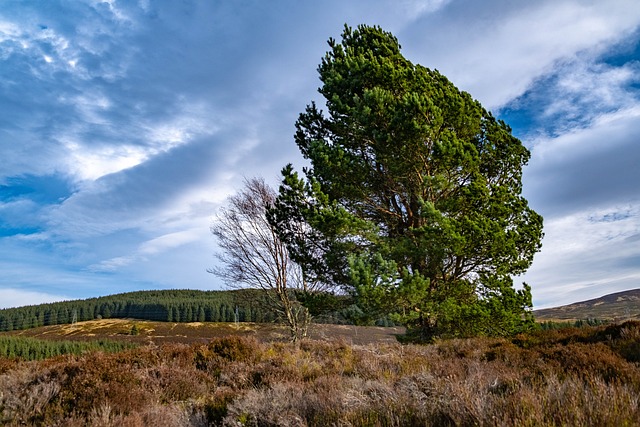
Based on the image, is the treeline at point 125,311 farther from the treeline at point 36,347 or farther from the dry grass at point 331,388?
the dry grass at point 331,388

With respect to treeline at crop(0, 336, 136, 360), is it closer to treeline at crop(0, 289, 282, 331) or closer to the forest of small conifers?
the forest of small conifers

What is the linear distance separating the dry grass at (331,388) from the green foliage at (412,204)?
2467 mm

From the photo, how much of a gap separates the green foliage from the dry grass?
8.09ft

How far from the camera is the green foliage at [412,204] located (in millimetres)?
11758

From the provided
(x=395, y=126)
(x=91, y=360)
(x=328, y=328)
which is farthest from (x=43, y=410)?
(x=328, y=328)

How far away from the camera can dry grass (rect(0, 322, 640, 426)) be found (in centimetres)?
313

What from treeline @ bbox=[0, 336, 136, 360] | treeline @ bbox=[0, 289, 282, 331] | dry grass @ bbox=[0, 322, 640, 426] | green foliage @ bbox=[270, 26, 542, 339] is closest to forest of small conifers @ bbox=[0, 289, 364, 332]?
treeline @ bbox=[0, 289, 282, 331]

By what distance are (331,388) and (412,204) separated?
10420mm

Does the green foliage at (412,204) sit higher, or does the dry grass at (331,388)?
the green foliage at (412,204)

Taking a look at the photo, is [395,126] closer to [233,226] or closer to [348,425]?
[348,425]

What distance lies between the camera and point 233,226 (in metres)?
20.5

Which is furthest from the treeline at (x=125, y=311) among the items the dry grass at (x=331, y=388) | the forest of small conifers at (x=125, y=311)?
the dry grass at (x=331, y=388)

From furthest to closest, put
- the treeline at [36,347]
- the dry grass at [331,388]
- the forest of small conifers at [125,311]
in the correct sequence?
the forest of small conifers at [125,311]
the treeline at [36,347]
the dry grass at [331,388]

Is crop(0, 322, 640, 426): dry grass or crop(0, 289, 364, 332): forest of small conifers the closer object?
crop(0, 322, 640, 426): dry grass
